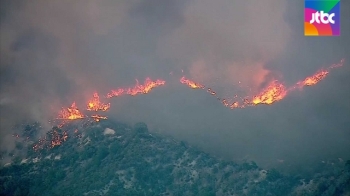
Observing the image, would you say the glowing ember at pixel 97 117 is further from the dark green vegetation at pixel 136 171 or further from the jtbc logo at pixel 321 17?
the jtbc logo at pixel 321 17

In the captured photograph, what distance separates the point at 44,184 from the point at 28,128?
73.5 ft

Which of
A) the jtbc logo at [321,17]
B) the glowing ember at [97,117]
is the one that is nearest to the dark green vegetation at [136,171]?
the glowing ember at [97,117]

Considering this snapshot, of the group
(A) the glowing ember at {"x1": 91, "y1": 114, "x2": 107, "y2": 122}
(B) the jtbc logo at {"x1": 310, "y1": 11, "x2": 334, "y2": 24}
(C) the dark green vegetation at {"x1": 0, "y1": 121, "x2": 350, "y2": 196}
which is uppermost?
(B) the jtbc logo at {"x1": 310, "y1": 11, "x2": 334, "y2": 24}

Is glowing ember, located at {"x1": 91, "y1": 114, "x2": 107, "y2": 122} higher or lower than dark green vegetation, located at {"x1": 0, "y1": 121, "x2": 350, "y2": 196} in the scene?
Result: higher

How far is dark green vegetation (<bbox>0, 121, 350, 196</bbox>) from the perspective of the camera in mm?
79562

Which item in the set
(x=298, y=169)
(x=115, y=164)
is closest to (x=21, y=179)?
(x=115, y=164)

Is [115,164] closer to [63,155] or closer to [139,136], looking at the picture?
[139,136]

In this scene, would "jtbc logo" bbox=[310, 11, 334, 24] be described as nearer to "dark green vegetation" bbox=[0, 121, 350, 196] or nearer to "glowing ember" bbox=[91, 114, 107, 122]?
"dark green vegetation" bbox=[0, 121, 350, 196]

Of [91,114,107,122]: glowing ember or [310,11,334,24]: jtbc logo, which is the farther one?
[91,114,107,122]: glowing ember

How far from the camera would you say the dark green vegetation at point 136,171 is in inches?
3132

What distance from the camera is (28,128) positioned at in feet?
361

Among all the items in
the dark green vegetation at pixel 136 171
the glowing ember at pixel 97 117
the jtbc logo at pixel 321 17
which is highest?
the jtbc logo at pixel 321 17

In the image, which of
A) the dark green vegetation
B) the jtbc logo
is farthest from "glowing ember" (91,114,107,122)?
the jtbc logo

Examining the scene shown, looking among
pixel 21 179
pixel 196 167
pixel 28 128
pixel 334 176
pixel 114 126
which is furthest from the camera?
pixel 28 128
